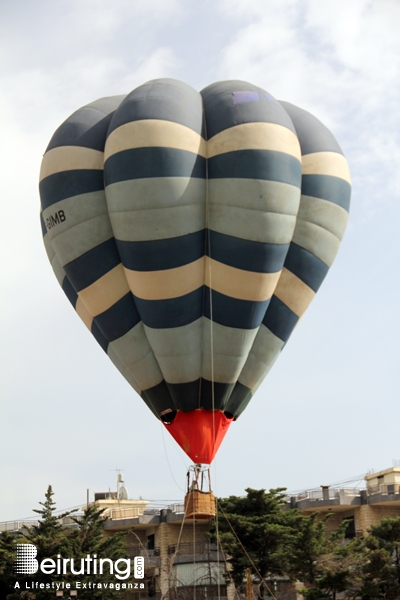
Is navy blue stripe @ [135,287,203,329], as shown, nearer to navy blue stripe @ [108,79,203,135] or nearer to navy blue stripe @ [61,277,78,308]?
navy blue stripe @ [61,277,78,308]

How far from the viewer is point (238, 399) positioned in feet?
74.1

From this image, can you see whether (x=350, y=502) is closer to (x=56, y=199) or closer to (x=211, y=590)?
(x=211, y=590)

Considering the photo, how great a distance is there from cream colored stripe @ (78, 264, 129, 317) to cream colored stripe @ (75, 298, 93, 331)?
0.78 metres

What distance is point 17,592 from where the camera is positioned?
107 ft

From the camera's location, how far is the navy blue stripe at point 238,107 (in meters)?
21.3

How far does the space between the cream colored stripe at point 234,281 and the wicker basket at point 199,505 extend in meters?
4.71

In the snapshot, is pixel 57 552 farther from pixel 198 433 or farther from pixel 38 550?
pixel 198 433

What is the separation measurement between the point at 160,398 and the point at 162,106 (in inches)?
275

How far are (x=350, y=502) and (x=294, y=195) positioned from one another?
23.3 meters

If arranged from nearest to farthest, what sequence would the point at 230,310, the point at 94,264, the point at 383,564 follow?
the point at 230,310, the point at 94,264, the point at 383,564

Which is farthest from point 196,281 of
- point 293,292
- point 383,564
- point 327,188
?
point 383,564

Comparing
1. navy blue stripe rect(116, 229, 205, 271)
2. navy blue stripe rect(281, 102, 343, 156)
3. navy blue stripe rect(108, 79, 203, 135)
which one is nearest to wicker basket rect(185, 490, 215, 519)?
navy blue stripe rect(116, 229, 205, 271)

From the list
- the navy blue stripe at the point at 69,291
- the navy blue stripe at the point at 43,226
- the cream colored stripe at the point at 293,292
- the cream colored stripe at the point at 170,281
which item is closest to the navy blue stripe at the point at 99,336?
the navy blue stripe at the point at 69,291

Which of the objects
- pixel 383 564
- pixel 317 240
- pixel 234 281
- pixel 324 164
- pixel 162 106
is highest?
pixel 162 106
